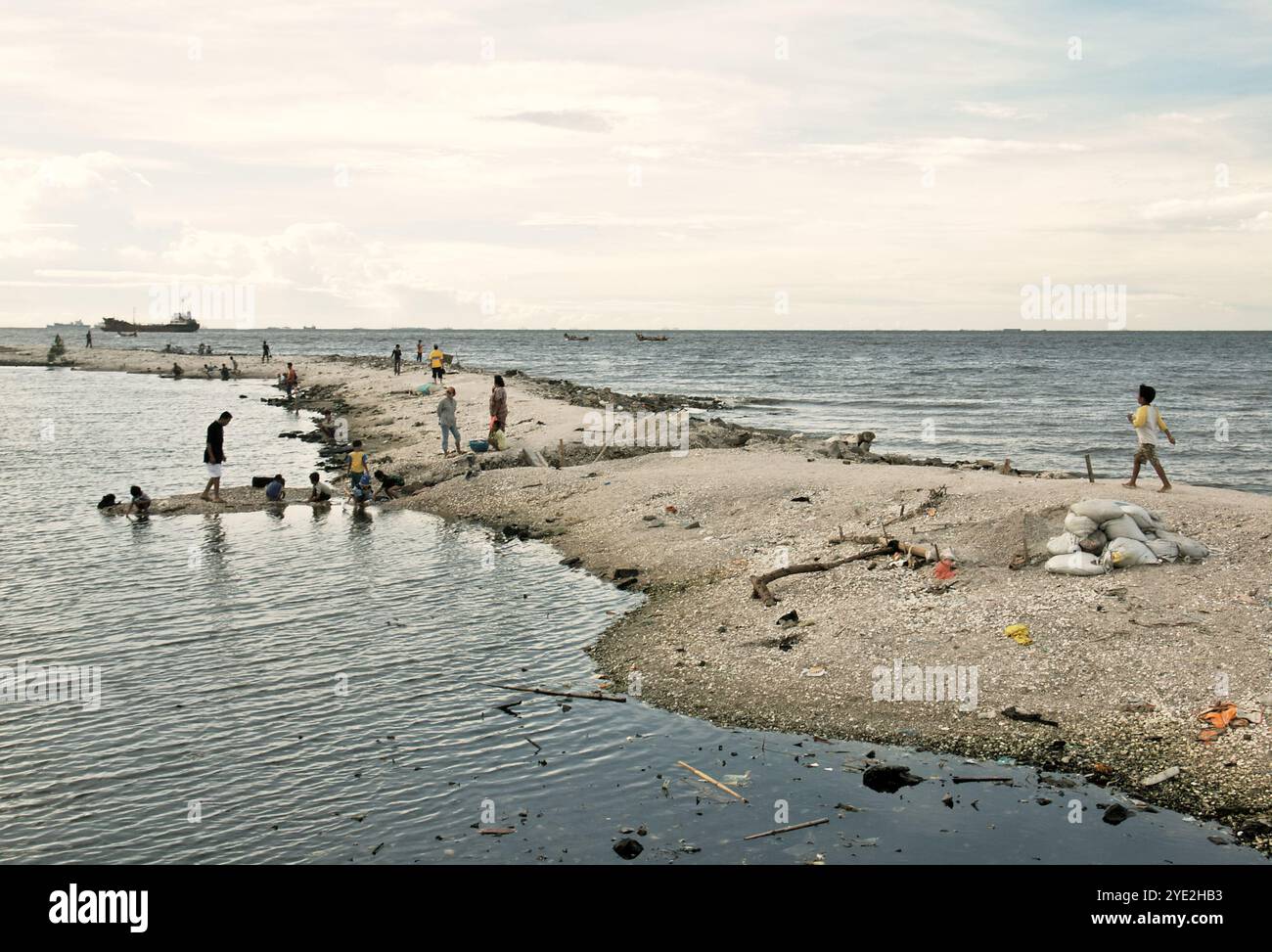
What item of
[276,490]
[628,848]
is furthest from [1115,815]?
[276,490]

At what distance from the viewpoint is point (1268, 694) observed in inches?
493

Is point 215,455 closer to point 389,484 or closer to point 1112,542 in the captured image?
point 389,484

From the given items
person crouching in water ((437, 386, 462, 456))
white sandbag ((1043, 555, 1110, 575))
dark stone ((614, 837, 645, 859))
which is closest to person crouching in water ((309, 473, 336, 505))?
person crouching in water ((437, 386, 462, 456))

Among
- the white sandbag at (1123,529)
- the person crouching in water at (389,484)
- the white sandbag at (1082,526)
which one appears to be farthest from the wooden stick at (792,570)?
the person crouching in water at (389,484)

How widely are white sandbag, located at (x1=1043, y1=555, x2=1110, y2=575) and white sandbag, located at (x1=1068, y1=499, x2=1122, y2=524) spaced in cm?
86

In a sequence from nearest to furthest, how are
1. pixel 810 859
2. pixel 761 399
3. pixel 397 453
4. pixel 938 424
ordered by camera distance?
pixel 810 859
pixel 397 453
pixel 938 424
pixel 761 399

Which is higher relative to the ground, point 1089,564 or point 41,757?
point 1089,564

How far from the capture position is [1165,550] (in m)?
16.8

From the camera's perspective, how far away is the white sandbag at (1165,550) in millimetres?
16703

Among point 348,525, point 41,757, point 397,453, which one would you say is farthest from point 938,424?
point 41,757

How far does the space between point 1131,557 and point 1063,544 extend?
43.9 inches

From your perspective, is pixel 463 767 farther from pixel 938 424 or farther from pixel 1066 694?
pixel 938 424

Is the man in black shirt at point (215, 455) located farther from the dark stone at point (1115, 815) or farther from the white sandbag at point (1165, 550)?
the dark stone at point (1115, 815)

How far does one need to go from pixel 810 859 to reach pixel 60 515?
85.2 feet
